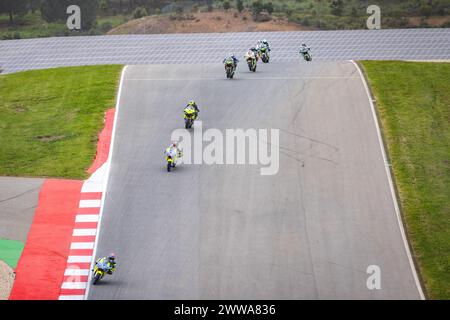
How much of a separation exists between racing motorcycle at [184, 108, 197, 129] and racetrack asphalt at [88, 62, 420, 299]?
52 centimetres

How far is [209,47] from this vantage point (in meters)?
68.7

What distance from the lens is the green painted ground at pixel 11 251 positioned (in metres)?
37.7

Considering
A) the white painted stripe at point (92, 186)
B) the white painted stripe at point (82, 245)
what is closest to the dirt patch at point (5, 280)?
the white painted stripe at point (82, 245)

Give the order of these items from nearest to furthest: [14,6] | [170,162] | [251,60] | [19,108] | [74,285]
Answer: [74,285] < [170,162] < [19,108] < [251,60] < [14,6]

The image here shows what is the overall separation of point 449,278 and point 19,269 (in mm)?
16404

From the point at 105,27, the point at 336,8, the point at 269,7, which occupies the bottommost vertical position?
the point at 105,27

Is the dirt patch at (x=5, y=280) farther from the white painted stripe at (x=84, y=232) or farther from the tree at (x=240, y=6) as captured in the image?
the tree at (x=240, y=6)

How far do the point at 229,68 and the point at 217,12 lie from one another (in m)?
28.2

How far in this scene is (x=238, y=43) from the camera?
69312 millimetres

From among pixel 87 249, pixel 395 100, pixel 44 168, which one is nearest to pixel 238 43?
pixel 395 100

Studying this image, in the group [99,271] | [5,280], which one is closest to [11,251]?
[5,280]

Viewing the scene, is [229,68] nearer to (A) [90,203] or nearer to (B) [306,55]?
(B) [306,55]

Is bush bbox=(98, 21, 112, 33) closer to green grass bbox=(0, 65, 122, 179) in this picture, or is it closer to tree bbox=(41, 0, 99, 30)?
tree bbox=(41, 0, 99, 30)
